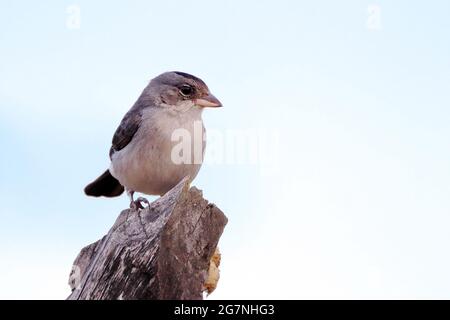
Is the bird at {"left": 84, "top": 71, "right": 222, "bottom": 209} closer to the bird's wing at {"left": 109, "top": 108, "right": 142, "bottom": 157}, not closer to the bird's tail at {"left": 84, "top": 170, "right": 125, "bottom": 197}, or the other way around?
the bird's wing at {"left": 109, "top": 108, "right": 142, "bottom": 157}

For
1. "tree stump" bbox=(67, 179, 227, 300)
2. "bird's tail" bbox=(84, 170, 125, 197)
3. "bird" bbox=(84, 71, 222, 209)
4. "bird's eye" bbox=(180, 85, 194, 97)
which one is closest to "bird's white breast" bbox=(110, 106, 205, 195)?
"bird" bbox=(84, 71, 222, 209)

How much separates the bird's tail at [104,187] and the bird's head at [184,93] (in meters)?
2.05

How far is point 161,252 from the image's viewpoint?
7.29 metres

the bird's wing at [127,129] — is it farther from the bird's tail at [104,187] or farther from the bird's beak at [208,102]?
the bird's tail at [104,187]

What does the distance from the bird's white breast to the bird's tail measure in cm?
156

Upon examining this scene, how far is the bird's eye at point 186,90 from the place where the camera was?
1127cm

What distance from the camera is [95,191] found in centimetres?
1279

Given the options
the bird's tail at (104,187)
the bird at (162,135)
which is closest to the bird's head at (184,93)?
the bird at (162,135)

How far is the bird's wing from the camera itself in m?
11.2

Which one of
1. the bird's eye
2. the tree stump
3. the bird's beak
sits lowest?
the tree stump

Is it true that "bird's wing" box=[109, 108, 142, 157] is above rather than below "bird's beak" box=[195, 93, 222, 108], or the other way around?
below
